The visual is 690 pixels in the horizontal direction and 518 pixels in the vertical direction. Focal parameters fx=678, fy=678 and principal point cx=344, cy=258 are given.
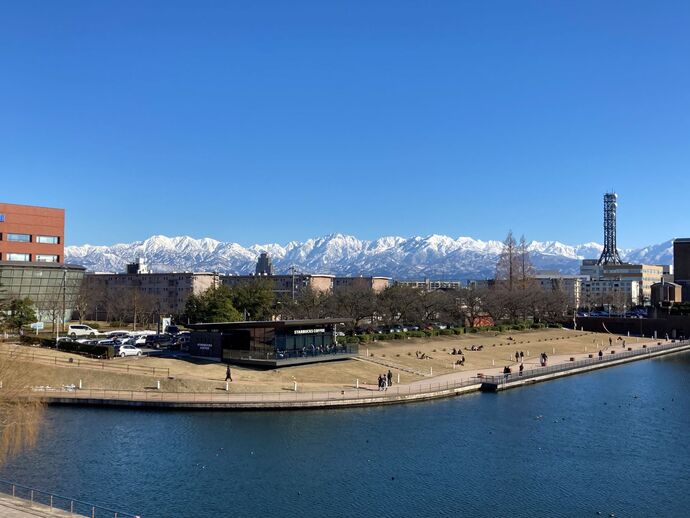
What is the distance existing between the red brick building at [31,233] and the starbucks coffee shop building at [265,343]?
48.4 m

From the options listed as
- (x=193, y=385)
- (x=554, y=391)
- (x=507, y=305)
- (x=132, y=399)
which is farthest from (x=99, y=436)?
(x=507, y=305)

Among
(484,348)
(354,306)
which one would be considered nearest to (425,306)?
(484,348)

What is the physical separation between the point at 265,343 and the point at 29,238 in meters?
57.8

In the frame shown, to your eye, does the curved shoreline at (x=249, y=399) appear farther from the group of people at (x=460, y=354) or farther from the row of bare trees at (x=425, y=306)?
the row of bare trees at (x=425, y=306)

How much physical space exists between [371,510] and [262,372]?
96.3ft

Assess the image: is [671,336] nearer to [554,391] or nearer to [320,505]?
[554,391]

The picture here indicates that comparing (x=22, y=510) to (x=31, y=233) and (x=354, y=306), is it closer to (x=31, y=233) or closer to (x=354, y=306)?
(x=354, y=306)

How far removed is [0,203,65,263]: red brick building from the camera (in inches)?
3905

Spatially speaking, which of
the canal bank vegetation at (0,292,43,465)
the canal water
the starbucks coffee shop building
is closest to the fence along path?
the starbucks coffee shop building

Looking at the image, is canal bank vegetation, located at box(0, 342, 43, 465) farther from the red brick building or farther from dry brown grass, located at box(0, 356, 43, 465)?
the red brick building

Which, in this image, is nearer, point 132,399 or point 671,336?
point 132,399

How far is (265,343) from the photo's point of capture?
202 feet

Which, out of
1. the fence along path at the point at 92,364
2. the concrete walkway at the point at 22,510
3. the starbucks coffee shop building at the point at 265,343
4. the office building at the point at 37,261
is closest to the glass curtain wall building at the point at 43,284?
the office building at the point at 37,261

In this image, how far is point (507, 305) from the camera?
412ft
